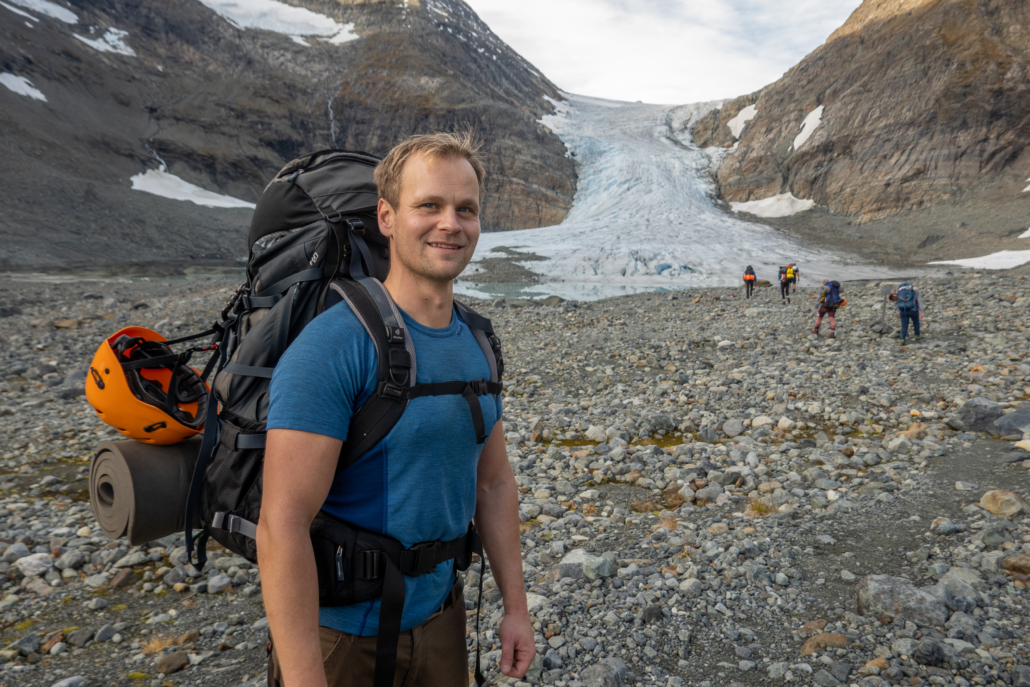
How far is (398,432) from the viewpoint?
1698mm

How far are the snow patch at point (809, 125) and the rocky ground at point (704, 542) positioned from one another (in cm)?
5973

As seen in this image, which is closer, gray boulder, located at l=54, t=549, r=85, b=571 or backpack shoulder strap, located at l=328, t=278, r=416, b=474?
backpack shoulder strap, located at l=328, t=278, r=416, b=474

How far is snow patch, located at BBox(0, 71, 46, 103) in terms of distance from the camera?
58.6 meters

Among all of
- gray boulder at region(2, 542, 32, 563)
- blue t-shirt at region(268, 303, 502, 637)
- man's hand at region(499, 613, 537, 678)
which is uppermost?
blue t-shirt at region(268, 303, 502, 637)

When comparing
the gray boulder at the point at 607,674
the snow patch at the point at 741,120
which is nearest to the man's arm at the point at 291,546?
the gray boulder at the point at 607,674

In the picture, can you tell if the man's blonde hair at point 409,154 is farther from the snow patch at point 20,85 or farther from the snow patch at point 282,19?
the snow patch at point 282,19

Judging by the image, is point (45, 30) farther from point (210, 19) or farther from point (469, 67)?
point (469, 67)

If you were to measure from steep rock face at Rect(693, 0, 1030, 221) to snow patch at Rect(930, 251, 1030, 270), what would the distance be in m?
10.5

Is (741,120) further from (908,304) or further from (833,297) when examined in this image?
(908,304)

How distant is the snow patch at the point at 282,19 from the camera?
89125mm

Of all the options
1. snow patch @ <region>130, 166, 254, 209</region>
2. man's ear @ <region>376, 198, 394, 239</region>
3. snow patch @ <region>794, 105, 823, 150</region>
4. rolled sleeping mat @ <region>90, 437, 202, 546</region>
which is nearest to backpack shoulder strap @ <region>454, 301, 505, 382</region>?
man's ear @ <region>376, 198, 394, 239</region>

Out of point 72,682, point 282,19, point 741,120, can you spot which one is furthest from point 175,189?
point 72,682

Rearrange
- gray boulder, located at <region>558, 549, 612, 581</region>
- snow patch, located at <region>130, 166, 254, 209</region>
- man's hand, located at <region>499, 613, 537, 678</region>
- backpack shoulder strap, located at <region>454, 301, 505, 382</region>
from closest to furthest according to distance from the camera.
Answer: backpack shoulder strap, located at <region>454, 301, 505, 382</region> < man's hand, located at <region>499, 613, 537, 678</region> < gray boulder, located at <region>558, 549, 612, 581</region> < snow patch, located at <region>130, 166, 254, 209</region>

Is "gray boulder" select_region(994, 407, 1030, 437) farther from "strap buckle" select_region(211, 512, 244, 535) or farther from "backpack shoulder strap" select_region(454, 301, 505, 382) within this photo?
"strap buckle" select_region(211, 512, 244, 535)
